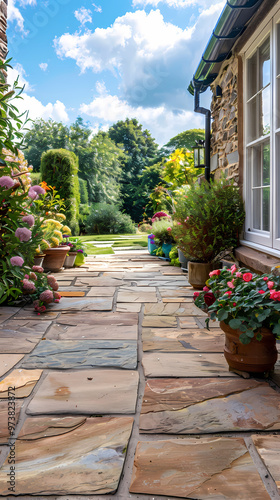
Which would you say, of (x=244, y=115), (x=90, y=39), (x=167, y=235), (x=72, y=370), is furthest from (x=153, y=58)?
(x=72, y=370)

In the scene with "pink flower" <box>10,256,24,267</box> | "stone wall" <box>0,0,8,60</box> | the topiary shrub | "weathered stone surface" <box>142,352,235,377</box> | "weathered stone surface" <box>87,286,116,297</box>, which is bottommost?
"weathered stone surface" <box>87,286,116,297</box>

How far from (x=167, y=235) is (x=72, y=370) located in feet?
17.6

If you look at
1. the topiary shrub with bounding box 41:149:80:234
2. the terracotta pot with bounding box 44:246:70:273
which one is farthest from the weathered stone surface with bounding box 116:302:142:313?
the topiary shrub with bounding box 41:149:80:234

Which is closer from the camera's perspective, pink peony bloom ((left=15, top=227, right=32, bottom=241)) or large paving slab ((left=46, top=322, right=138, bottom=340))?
large paving slab ((left=46, top=322, right=138, bottom=340))

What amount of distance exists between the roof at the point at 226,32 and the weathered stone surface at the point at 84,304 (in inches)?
113

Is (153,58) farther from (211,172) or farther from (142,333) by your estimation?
(142,333)

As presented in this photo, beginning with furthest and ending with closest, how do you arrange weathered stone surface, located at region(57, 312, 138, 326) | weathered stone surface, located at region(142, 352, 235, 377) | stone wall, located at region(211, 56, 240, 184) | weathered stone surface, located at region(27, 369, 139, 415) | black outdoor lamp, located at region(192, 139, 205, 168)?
black outdoor lamp, located at region(192, 139, 205, 168) < stone wall, located at region(211, 56, 240, 184) < weathered stone surface, located at region(57, 312, 138, 326) < weathered stone surface, located at region(142, 352, 235, 377) < weathered stone surface, located at region(27, 369, 139, 415)

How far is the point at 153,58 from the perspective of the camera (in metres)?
9.40

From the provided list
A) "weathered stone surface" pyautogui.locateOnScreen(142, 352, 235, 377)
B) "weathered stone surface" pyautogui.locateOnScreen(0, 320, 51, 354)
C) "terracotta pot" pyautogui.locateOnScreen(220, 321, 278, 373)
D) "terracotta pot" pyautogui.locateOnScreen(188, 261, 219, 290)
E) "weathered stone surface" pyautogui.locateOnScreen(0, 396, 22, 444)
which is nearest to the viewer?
"weathered stone surface" pyautogui.locateOnScreen(0, 396, 22, 444)

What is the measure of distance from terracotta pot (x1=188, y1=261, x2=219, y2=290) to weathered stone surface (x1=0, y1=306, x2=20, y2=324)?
2034 mm

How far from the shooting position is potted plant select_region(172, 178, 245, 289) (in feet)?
13.5

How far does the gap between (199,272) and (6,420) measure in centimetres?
316

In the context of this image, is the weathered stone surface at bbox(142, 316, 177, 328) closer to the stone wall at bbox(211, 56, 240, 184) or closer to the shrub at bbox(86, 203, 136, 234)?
the stone wall at bbox(211, 56, 240, 184)

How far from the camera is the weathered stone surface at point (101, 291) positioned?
421 centimetres
